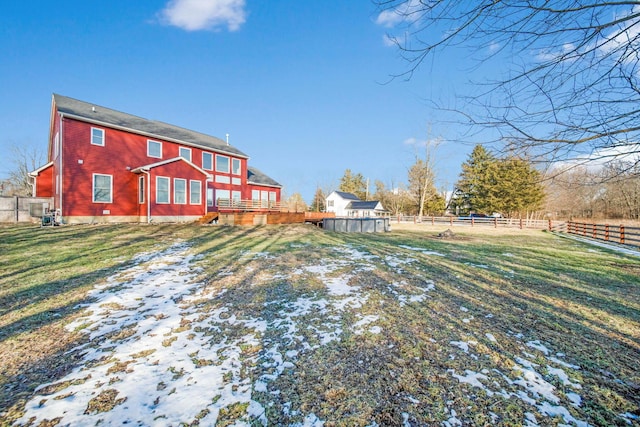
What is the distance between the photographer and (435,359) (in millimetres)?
2609

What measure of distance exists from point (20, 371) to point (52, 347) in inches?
16.1

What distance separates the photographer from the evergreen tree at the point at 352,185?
58875 mm

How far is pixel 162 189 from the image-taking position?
619 inches

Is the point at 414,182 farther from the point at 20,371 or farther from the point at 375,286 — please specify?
the point at 20,371

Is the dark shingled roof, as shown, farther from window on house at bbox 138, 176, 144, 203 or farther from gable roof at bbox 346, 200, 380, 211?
gable roof at bbox 346, 200, 380, 211

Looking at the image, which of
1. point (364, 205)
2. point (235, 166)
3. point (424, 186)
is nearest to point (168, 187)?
point (235, 166)

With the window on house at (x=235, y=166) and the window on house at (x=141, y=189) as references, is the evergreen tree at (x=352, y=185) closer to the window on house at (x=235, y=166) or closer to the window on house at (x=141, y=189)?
the window on house at (x=235, y=166)

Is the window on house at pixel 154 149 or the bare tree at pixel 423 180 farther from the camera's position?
the bare tree at pixel 423 180

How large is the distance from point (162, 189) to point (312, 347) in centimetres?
1601

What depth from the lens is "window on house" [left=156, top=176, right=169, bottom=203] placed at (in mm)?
15461

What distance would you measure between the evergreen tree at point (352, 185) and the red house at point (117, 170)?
4149 centimetres

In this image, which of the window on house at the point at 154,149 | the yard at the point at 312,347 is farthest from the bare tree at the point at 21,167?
the yard at the point at 312,347

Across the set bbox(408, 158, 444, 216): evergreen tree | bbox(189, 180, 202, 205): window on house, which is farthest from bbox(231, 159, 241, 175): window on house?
bbox(408, 158, 444, 216): evergreen tree

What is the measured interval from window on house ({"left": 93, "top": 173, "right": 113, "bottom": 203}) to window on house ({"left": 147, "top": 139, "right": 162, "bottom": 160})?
2852 millimetres
